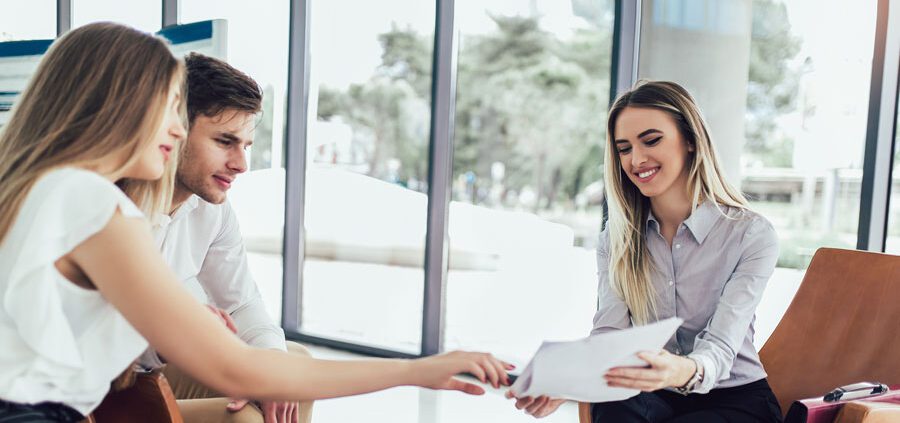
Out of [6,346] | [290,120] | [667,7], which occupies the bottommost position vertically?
[6,346]

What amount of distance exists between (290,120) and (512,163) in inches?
64.3

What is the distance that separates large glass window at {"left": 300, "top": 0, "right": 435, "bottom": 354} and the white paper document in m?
3.27

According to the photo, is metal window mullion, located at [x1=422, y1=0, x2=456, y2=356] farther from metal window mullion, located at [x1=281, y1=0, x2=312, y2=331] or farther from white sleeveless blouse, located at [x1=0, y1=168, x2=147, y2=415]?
white sleeveless blouse, located at [x1=0, y1=168, x2=147, y2=415]

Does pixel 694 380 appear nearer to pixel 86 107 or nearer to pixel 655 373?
pixel 655 373

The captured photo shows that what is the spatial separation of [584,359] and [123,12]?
5176 mm

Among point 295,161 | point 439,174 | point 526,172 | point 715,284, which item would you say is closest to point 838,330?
point 715,284

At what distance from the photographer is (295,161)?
4.77 metres

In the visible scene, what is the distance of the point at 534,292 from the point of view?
4660 mm

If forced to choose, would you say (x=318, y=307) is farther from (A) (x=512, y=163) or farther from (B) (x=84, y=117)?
(B) (x=84, y=117)

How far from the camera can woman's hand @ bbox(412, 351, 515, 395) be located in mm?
1341

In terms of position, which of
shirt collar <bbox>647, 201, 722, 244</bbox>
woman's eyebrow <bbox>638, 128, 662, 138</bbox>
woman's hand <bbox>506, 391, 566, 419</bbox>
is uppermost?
woman's eyebrow <bbox>638, 128, 662, 138</bbox>

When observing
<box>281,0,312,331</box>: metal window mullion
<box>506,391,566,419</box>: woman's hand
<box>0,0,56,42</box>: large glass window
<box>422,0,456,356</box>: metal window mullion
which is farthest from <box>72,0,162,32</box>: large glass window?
<box>506,391,566,419</box>: woman's hand

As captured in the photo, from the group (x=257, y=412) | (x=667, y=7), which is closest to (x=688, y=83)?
(x=667, y=7)

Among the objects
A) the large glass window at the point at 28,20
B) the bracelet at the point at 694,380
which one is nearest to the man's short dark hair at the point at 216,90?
the bracelet at the point at 694,380
